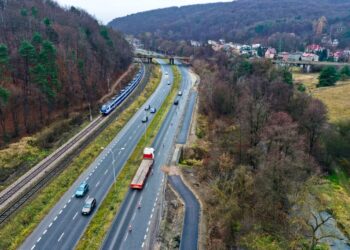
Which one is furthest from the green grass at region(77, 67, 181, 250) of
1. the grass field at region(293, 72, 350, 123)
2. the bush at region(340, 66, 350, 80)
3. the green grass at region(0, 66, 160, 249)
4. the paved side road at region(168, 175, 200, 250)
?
the bush at region(340, 66, 350, 80)

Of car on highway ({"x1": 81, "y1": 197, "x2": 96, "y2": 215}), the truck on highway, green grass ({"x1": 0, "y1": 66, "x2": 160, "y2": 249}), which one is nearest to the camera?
green grass ({"x1": 0, "y1": 66, "x2": 160, "y2": 249})

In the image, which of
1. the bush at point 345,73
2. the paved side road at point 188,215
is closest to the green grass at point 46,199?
the paved side road at point 188,215

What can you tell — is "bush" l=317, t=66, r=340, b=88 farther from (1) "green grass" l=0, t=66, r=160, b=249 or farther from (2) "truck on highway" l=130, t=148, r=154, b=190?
(2) "truck on highway" l=130, t=148, r=154, b=190

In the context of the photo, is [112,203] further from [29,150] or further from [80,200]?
[29,150]

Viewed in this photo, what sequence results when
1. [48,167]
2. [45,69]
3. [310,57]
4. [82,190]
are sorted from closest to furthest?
[82,190]
[48,167]
[45,69]
[310,57]

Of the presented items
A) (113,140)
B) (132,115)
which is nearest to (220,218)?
(113,140)

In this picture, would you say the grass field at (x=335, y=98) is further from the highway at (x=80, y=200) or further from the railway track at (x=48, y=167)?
the railway track at (x=48, y=167)

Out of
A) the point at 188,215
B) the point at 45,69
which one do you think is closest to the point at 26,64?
the point at 45,69
